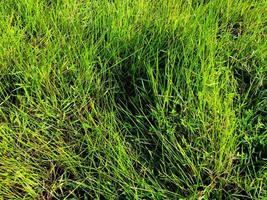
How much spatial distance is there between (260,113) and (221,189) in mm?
346

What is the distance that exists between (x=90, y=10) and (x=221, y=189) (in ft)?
3.12

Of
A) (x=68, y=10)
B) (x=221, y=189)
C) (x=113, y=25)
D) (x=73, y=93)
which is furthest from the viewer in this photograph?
(x=68, y=10)

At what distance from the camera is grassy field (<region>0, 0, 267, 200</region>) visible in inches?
53.2

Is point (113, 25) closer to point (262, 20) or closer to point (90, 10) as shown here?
point (90, 10)

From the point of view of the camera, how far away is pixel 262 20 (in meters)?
1.80

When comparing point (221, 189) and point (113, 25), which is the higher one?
point (113, 25)

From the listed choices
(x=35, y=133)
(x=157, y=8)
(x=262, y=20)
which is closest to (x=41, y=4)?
(x=157, y=8)

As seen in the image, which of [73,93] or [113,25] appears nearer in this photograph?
[73,93]

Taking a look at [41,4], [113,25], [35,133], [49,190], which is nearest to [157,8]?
[113,25]

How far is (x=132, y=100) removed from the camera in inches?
62.4

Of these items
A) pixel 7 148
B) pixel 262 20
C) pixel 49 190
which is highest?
pixel 262 20

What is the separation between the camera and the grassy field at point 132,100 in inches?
53.2

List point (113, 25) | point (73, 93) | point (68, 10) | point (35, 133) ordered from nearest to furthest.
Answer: point (35, 133)
point (73, 93)
point (113, 25)
point (68, 10)

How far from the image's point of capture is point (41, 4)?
5.96 feet
